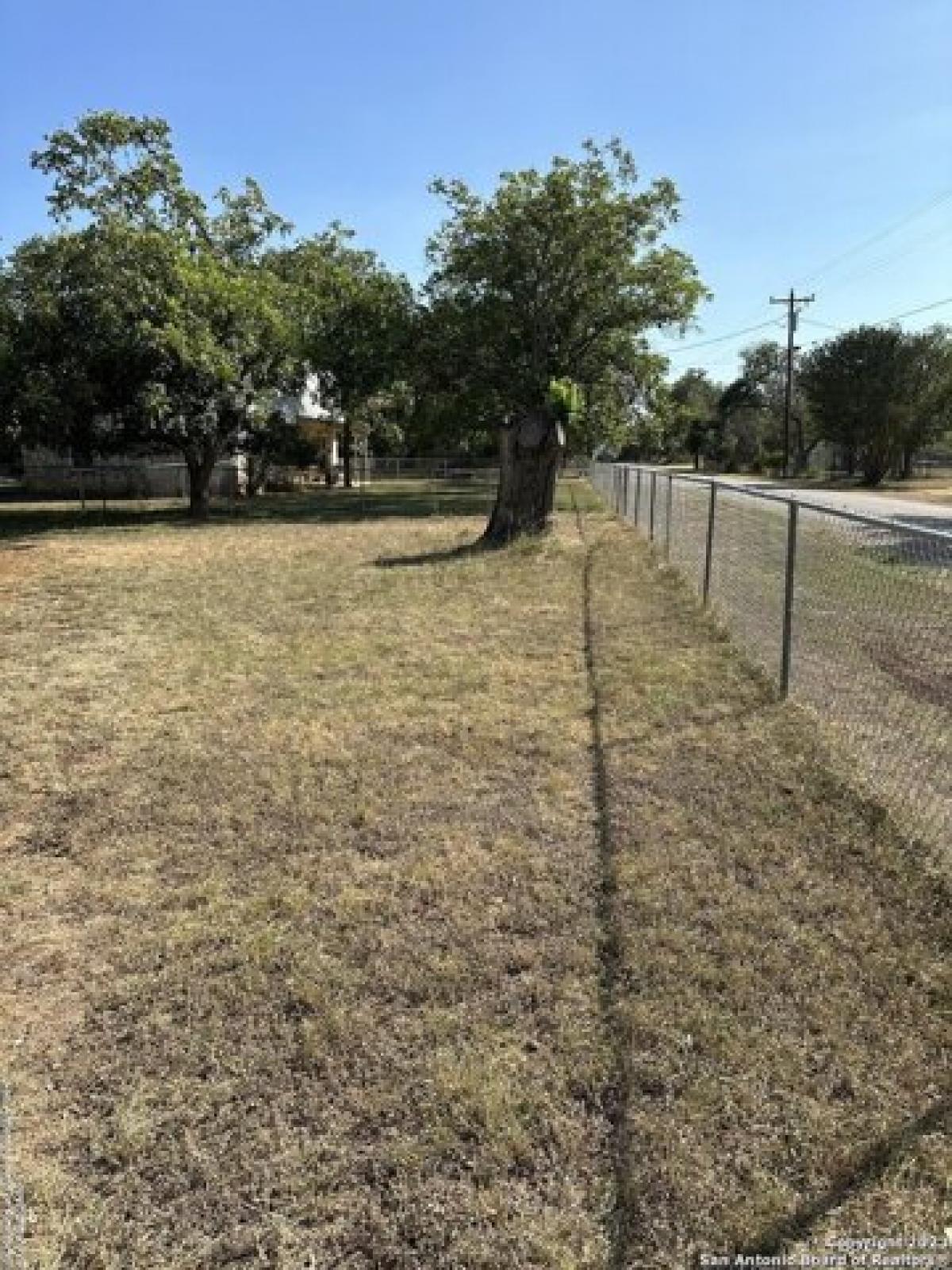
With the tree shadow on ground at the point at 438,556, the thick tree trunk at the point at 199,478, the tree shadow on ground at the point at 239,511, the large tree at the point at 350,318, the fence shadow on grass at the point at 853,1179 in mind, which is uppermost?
the large tree at the point at 350,318

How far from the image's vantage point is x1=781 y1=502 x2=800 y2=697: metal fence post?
5445 mm

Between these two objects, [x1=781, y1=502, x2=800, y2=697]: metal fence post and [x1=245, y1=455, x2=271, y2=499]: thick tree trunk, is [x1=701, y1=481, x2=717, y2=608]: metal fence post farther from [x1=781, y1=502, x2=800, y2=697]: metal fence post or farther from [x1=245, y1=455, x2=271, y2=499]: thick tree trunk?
[x1=245, y1=455, x2=271, y2=499]: thick tree trunk

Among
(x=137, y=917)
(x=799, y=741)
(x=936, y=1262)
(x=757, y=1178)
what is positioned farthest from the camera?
(x=799, y=741)

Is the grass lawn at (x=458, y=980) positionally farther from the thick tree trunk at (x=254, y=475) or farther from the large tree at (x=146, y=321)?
the thick tree trunk at (x=254, y=475)

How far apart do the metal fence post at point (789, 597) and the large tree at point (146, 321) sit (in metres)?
15.0

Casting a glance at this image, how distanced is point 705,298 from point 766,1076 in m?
22.5

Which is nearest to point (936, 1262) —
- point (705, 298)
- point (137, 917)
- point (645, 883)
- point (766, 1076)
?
point (766, 1076)

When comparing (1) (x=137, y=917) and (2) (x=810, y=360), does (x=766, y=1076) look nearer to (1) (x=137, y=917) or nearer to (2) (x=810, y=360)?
(1) (x=137, y=917)

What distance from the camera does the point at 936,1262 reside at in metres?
1.92

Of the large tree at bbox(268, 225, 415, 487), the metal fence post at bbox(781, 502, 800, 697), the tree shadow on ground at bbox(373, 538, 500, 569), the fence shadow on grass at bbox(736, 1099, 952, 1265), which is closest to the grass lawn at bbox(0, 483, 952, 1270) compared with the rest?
the fence shadow on grass at bbox(736, 1099, 952, 1265)

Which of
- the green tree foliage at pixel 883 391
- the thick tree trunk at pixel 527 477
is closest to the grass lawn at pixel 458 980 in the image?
the thick tree trunk at pixel 527 477

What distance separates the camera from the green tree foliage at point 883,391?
124 ft

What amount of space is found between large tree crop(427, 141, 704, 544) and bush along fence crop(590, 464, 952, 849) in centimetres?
1369

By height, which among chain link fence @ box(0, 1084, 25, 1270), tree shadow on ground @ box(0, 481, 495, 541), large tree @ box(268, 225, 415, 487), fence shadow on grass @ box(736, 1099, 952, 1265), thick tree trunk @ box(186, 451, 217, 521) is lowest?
chain link fence @ box(0, 1084, 25, 1270)
